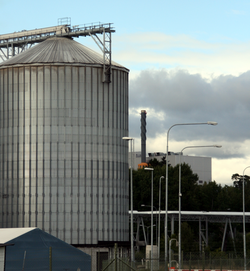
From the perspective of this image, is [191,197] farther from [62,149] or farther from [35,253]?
[35,253]

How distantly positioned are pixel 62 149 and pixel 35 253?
27.2 meters

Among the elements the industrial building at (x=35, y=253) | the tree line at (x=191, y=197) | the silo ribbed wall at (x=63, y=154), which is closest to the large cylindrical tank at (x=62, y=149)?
the silo ribbed wall at (x=63, y=154)

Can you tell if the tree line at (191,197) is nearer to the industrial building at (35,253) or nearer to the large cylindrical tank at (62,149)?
the large cylindrical tank at (62,149)

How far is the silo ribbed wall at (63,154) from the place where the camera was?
64688 millimetres

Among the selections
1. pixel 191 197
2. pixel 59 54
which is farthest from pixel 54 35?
pixel 191 197

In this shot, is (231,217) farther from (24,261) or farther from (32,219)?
(24,261)

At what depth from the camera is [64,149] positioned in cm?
6531

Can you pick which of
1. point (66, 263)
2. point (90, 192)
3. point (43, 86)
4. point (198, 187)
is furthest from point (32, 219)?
point (198, 187)

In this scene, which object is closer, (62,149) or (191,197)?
(62,149)

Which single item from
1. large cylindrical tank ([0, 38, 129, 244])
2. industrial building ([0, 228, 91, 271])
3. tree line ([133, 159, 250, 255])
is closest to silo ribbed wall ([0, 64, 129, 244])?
large cylindrical tank ([0, 38, 129, 244])

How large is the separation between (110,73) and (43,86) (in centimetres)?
811

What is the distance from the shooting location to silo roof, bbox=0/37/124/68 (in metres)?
67.4

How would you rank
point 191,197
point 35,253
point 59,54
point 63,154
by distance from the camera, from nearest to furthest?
point 35,253 < point 63,154 < point 59,54 < point 191,197

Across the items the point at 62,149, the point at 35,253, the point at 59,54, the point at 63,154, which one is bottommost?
the point at 35,253
